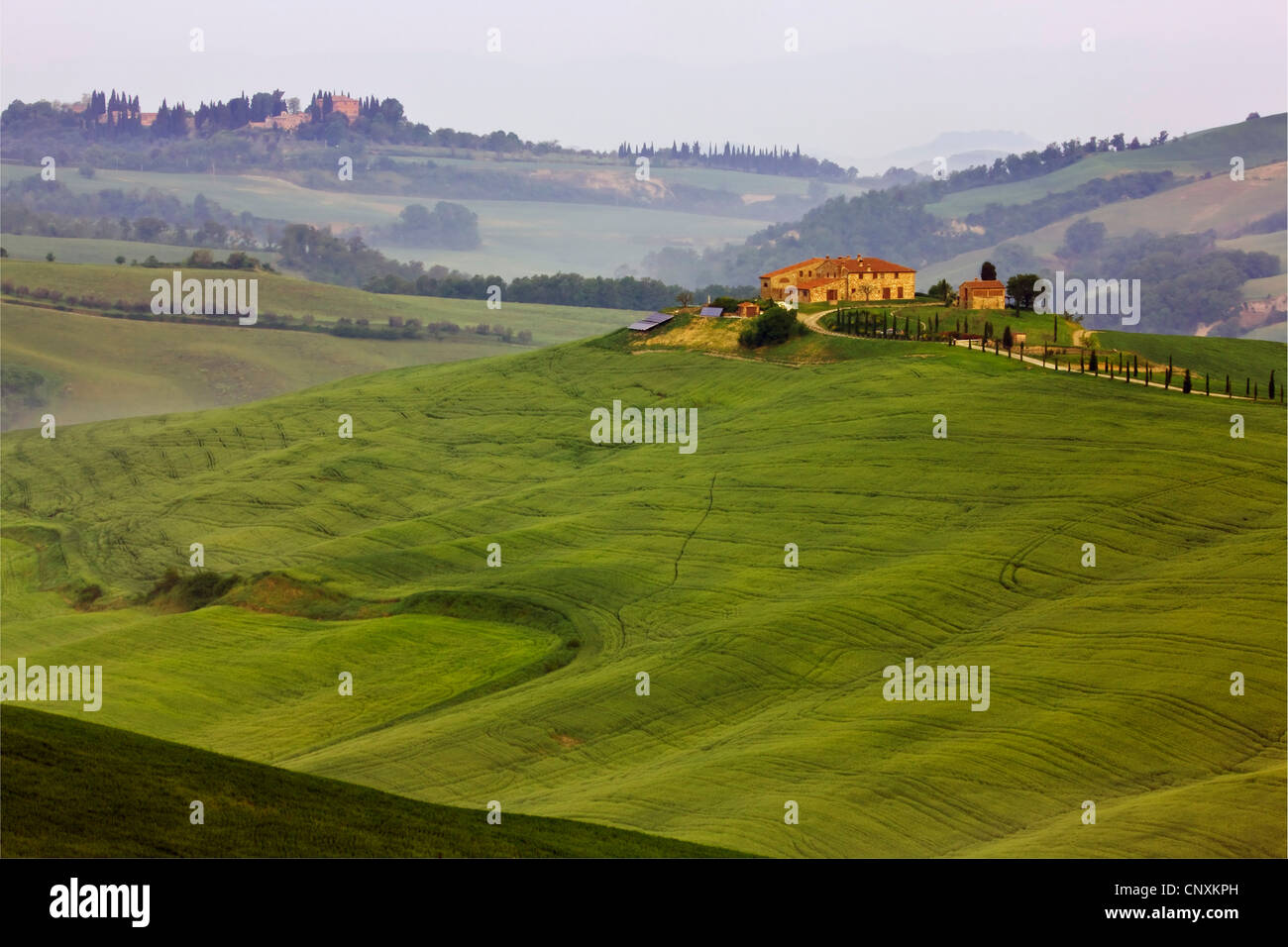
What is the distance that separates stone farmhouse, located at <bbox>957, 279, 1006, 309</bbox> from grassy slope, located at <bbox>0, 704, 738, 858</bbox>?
69.3 m

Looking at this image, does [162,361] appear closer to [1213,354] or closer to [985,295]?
[985,295]

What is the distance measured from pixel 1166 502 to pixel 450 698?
3115cm

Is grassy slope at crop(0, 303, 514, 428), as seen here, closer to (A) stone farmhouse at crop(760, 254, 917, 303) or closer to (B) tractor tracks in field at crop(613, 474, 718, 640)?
(A) stone farmhouse at crop(760, 254, 917, 303)

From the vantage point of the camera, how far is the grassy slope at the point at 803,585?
44.1m

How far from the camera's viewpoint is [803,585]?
63875mm

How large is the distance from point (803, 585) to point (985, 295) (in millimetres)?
44102

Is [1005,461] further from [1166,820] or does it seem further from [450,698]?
[1166,820]

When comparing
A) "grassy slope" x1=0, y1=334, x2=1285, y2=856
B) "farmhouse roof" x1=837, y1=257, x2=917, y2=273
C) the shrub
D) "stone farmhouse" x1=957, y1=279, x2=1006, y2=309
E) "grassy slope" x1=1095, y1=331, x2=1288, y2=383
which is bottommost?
"grassy slope" x1=0, y1=334, x2=1285, y2=856

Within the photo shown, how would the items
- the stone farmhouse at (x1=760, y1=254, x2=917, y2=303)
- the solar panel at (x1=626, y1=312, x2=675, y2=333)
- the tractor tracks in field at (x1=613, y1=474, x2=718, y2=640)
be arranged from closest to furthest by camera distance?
the tractor tracks in field at (x1=613, y1=474, x2=718, y2=640), the stone farmhouse at (x1=760, y1=254, x2=917, y2=303), the solar panel at (x1=626, y1=312, x2=675, y2=333)

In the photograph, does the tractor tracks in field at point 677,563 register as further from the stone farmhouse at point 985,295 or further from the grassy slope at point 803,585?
the stone farmhouse at point 985,295

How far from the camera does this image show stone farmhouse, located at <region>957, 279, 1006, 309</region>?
101750 mm

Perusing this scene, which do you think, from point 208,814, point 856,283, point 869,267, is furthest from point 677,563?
point 869,267

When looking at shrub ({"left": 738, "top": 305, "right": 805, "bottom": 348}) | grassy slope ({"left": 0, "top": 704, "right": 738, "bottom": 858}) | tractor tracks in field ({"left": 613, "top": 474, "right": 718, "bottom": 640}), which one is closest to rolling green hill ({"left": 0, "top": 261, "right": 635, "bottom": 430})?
shrub ({"left": 738, "top": 305, "right": 805, "bottom": 348})

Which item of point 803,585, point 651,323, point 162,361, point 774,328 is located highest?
point 651,323
